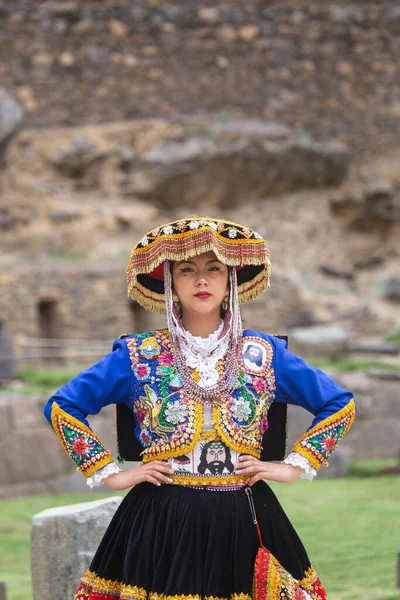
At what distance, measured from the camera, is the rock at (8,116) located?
664 inches

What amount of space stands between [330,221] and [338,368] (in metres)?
7.91

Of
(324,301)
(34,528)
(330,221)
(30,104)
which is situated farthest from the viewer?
(330,221)

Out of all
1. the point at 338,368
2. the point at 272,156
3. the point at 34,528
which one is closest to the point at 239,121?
the point at 272,156

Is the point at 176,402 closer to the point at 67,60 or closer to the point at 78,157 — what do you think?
the point at 78,157

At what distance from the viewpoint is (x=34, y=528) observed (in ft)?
16.8

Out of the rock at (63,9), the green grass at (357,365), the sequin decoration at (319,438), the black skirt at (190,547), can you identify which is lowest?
the green grass at (357,365)

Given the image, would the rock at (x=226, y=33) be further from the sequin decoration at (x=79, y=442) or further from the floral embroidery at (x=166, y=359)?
the sequin decoration at (x=79, y=442)

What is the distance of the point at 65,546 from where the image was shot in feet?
16.4

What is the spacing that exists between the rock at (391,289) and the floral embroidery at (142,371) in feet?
45.2

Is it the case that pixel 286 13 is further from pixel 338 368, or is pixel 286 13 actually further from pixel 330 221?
pixel 338 368

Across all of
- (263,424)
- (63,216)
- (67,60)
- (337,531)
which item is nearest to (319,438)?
(263,424)

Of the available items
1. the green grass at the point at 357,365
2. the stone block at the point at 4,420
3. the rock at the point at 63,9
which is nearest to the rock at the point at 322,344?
the green grass at the point at 357,365

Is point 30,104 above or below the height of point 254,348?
above

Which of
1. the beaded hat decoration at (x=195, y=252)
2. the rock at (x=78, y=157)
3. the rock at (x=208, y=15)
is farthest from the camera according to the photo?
the rock at (x=208, y=15)
